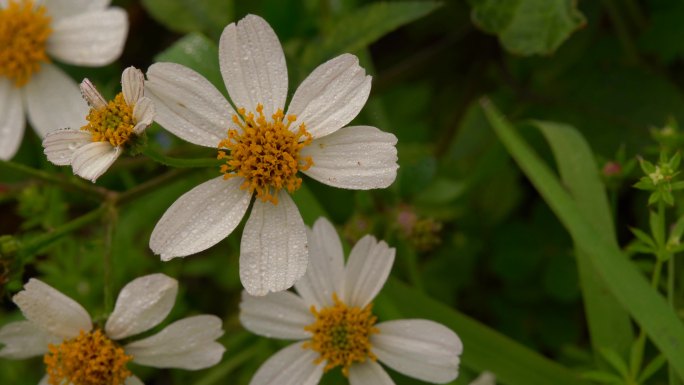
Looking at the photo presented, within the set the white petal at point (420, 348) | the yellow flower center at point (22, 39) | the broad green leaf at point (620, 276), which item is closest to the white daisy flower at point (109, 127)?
the white petal at point (420, 348)

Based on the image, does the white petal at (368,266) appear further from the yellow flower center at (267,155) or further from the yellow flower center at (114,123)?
the yellow flower center at (114,123)

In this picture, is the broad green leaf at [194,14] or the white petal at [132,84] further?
the broad green leaf at [194,14]

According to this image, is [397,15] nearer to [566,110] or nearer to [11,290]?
[566,110]

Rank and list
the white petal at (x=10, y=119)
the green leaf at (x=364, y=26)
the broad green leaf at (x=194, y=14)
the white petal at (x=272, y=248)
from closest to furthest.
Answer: the white petal at (x=272, y=248) → the green leaf at (x=364, y=26) → the white petal at (x=10, y=119) → the broad green leaf at (x=194, y=14)

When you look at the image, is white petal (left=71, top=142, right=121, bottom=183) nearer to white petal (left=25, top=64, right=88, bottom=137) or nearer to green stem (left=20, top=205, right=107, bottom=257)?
green stem (left=20, top=205, right=107, bottom=257)

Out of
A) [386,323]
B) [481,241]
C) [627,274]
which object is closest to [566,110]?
[481,241]

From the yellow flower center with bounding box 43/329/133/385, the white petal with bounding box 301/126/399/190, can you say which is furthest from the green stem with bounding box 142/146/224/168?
the yellow flower center with bounding box 43/329/133/385
